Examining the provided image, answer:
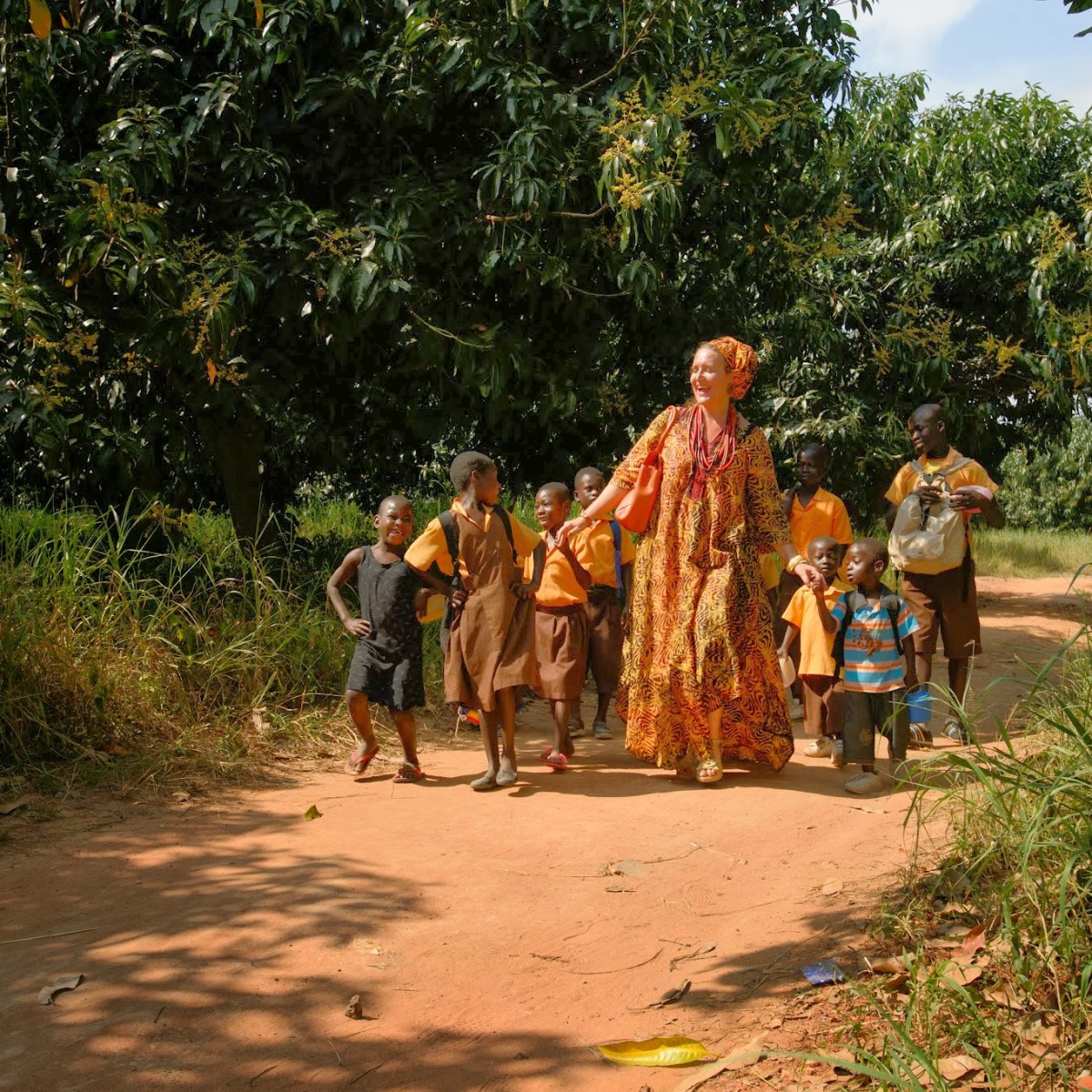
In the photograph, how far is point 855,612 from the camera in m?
6.24

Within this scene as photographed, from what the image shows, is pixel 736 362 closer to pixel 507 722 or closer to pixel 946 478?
pixel 946 478

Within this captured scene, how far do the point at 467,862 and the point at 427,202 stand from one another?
3725 millimetres

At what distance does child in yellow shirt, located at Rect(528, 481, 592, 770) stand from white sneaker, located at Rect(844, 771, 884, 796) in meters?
1.59

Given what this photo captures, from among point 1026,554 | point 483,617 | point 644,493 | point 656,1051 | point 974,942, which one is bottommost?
point 656,1051

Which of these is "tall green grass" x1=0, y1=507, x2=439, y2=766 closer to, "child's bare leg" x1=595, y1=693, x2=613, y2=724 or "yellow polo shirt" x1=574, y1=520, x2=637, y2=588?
"child's bare leg" x1=595, y1=693, x2=613, y2=724

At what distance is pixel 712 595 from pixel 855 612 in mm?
741

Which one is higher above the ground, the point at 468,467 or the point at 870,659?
the point at 468,467

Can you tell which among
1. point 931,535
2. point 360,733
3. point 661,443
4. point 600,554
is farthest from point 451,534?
point 931,535

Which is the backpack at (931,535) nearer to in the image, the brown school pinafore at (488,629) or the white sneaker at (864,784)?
the white sneaker at (864,784)

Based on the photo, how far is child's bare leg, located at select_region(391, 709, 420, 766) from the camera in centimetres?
617

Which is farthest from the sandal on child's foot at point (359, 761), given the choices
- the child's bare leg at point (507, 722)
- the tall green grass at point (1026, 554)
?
the tall green grass at point (1026, 554)

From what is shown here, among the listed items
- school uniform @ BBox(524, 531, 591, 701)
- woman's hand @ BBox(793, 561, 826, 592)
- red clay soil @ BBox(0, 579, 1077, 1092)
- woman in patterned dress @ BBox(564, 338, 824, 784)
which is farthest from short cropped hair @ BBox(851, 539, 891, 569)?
school uniform @ BBox(524, 531, 591, 701)

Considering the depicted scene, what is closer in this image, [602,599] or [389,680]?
[389,680]

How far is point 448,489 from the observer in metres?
10.6
